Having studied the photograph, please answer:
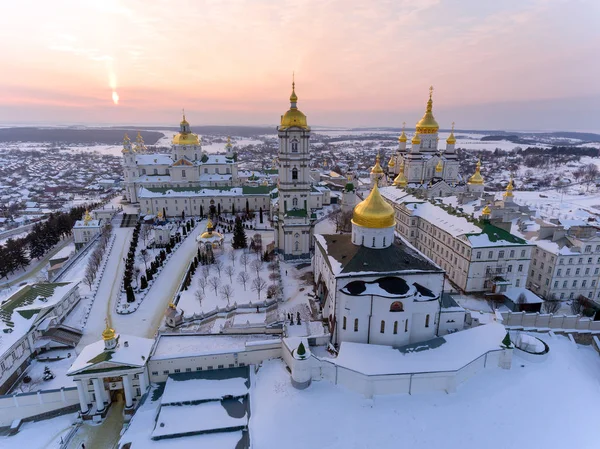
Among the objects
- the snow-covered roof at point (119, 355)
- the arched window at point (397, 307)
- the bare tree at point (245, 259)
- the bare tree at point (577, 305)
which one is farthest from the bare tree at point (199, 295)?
the bare tree at point (577, 305)

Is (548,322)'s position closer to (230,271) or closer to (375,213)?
(375,213)

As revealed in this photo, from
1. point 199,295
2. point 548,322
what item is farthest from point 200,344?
point 548,322

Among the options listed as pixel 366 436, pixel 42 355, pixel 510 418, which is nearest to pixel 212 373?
pixel 366 436

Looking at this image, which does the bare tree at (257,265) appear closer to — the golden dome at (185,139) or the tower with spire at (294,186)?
the tower with spire at (294,186)

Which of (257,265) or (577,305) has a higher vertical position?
(257,265)

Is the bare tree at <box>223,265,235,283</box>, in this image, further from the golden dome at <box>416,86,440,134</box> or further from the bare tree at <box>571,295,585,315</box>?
the golden dome at <box>416,86,440,134</box>

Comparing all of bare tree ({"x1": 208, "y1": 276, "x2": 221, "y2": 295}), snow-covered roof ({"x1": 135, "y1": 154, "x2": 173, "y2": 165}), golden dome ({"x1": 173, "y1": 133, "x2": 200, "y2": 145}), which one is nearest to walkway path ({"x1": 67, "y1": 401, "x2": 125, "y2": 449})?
bare tree ({"x1": 208, "y1": 276, "x2": 221, "y2": 295})
